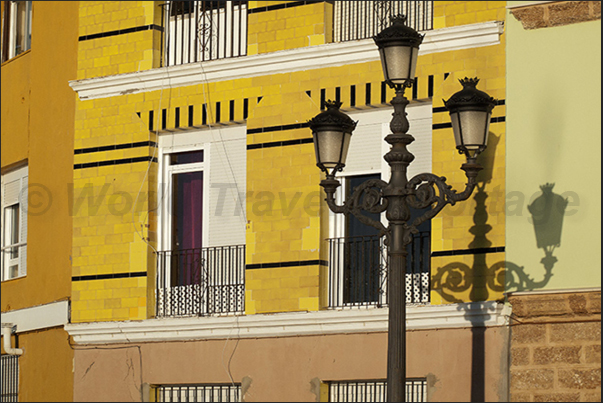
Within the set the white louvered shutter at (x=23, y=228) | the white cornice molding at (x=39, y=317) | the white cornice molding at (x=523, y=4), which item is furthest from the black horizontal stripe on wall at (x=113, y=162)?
the white cornice molding at (x=523, y=4)

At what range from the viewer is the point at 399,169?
11.6 meters

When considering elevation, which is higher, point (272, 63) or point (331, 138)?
point (272, 63)

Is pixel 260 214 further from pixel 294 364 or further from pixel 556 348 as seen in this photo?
pixel 556 348

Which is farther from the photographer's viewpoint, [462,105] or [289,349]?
[289,349]

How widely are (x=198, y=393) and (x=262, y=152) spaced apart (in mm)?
3103

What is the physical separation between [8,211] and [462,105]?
9428 mm

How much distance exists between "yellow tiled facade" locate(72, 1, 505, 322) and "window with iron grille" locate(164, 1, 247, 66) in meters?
0.24

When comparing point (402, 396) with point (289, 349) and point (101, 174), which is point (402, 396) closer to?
point (289, 349)

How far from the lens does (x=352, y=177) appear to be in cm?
1547

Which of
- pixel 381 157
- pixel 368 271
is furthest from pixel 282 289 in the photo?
pixel 381 157

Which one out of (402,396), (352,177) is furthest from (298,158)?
(402,396)

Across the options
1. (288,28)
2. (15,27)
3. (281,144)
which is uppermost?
(15,27)

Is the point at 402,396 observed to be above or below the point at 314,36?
below

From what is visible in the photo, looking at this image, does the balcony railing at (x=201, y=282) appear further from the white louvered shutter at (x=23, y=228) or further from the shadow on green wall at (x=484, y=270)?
the white louvered shutter at (x=23, y=228)
